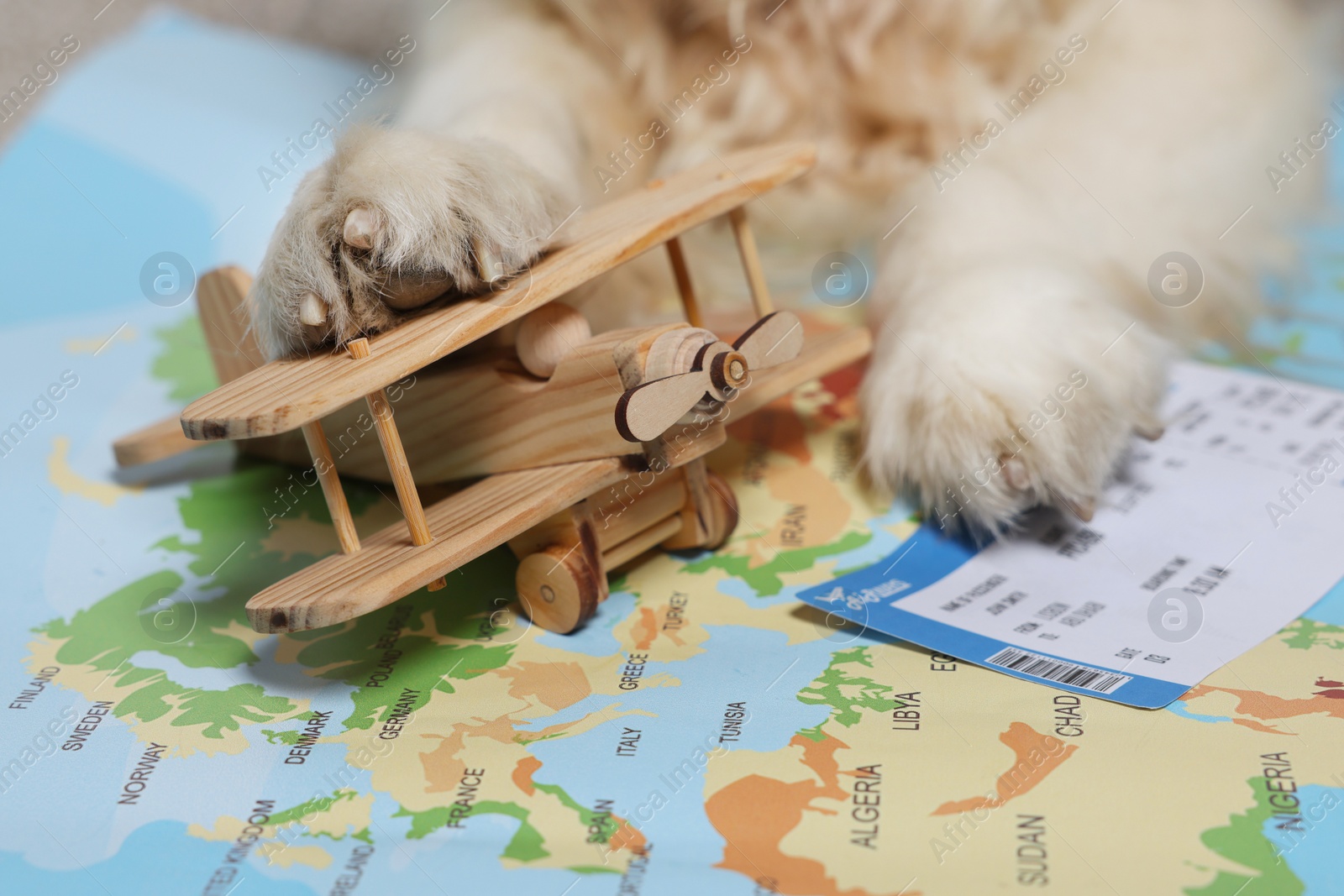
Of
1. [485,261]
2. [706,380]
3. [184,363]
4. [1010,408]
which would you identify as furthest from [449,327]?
[184,363]

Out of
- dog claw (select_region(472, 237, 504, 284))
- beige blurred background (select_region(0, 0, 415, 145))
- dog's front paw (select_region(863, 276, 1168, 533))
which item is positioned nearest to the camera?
dog claw (select_region(472, 237, 504, 284))

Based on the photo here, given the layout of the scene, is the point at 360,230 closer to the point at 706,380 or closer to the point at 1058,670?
the point at 706,380

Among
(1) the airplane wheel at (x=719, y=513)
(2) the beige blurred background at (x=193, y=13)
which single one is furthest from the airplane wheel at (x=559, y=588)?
(2) the beige blurred background at (x=193, y=13)

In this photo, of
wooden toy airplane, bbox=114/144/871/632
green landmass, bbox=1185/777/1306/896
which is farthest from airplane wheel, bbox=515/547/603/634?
green landmass, bbox=1185/777/1306/896

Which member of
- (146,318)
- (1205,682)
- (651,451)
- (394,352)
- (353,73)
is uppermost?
(353,73)

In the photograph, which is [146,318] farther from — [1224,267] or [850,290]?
[1224,267]

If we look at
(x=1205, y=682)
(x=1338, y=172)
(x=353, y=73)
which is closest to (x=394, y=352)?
(x=1205, y=682)

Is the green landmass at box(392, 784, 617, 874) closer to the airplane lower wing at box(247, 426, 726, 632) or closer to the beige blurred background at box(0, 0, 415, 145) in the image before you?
the airplane lower wing at box(247, 426, 726, 632)
